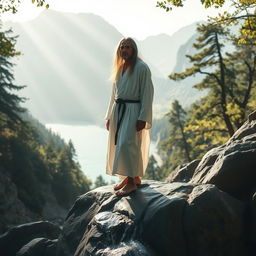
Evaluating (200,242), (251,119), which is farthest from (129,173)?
(251,119)

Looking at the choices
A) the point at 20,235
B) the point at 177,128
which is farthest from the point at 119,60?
the point at 177,128

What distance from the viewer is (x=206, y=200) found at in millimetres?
6641

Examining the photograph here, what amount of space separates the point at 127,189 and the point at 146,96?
1987 mm

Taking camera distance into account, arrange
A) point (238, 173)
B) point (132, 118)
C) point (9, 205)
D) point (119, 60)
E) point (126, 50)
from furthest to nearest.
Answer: point (9, 205), point (119, 60), point (126, 50), point (132, 118), point (238, 173)

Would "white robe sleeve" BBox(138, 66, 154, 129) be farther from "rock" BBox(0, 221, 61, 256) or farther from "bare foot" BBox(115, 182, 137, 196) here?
"rock" BBox(0, 221, 61, 256)

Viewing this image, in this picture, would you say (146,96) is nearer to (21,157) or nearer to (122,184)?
(122,184)

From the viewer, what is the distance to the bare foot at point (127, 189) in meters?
8.01

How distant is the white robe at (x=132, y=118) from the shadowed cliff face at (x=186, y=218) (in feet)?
1.92

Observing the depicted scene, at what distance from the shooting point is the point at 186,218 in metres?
6.58

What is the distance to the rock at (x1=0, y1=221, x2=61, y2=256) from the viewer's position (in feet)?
33.2

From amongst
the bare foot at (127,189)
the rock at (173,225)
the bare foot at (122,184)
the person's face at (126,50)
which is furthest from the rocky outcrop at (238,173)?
the person's face at (126,50)

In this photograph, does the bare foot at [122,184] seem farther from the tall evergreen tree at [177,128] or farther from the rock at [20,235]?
the tall evergreen tree at [177,128]

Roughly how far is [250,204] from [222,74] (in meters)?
19.1

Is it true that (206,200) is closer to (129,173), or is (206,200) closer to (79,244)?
(129,173)
